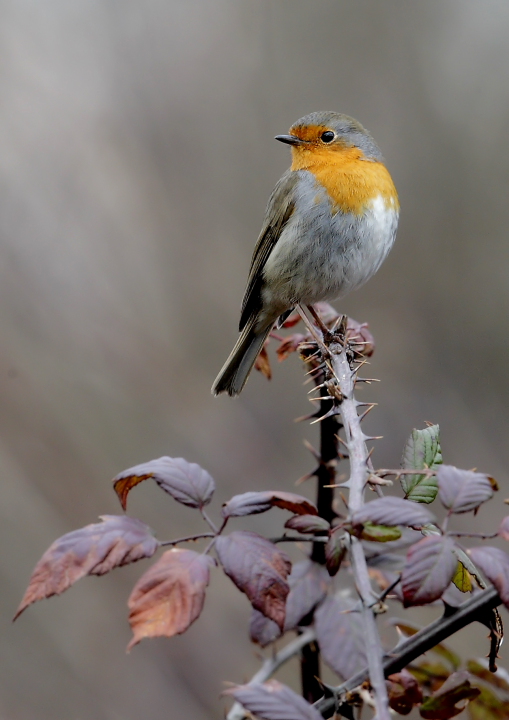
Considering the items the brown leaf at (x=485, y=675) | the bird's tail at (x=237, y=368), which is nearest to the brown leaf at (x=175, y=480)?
→ the brown leaf at (x=485, y=675)

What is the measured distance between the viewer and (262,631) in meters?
1.04

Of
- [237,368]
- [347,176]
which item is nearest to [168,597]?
[237,368]

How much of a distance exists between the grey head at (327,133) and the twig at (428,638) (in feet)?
7.25

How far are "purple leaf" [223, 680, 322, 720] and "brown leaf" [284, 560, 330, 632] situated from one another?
1.23 ft

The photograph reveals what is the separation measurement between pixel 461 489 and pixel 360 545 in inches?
5.1

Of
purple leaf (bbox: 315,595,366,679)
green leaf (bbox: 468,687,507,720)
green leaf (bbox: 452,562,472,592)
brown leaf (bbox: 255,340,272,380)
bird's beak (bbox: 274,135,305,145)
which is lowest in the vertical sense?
green leaf (bbox: 468,687,507,720)

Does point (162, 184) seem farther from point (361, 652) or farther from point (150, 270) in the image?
point (361, 652)

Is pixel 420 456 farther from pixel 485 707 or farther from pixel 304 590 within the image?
pixel 485 707

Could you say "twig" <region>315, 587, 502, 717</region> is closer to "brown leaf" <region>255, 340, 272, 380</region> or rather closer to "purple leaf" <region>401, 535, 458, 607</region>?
"purple leaf" <region>401, 535, 458, 607</region>

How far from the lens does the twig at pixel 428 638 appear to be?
704 millimetres

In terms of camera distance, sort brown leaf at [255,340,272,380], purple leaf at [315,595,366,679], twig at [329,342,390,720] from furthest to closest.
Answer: brown leaf at [255,340,272,380] → purple leaf at [315,595,366,679] → twig at [329,342,390,720]

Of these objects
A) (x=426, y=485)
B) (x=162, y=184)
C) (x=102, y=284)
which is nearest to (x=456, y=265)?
(x=162, y=184)

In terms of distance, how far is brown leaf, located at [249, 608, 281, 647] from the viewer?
3.40 ft

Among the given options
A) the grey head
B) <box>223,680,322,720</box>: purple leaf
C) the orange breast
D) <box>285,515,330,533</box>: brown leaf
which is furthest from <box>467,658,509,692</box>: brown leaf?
the grey head
